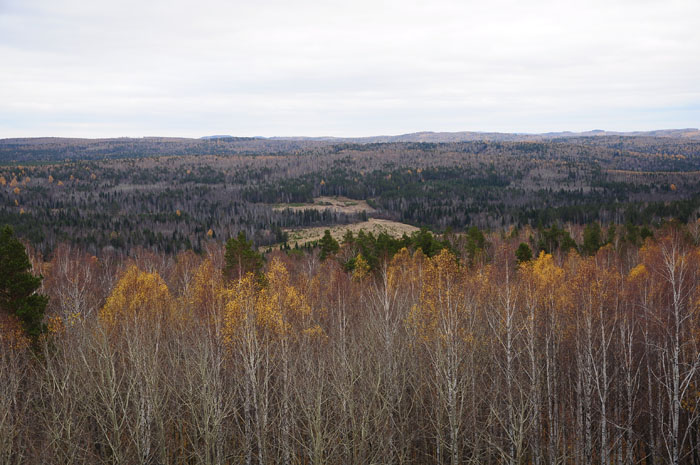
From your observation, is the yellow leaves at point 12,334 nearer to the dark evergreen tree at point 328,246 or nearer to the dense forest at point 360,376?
the dense forest at point 360,376

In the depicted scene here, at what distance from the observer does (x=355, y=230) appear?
17500 centimetres

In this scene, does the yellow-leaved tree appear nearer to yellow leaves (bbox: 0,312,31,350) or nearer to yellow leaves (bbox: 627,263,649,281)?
yellow leaves (bbox: 627,263,649,281)

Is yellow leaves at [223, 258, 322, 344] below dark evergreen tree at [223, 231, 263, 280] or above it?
below

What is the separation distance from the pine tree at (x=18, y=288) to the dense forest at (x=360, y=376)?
106mm

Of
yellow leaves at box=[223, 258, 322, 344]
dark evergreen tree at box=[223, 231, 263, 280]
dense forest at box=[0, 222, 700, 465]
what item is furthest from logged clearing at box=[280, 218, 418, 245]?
yellow leaves at box=[223, 258, 322, 344]

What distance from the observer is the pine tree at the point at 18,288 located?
23641 millimetres

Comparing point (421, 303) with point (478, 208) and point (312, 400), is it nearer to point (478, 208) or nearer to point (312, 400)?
point (312, 400)

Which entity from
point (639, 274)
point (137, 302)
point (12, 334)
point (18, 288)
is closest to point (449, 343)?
point (12, 334)

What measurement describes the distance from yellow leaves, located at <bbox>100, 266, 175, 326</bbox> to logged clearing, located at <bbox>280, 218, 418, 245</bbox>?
108 metres

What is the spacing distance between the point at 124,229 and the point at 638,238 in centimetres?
15601

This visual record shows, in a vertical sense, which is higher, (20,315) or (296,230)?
(20,315)

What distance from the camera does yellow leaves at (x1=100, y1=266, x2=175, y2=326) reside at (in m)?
30.3

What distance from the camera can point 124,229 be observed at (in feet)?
496

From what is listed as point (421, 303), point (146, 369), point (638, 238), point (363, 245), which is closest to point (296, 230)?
point (363, 245)
